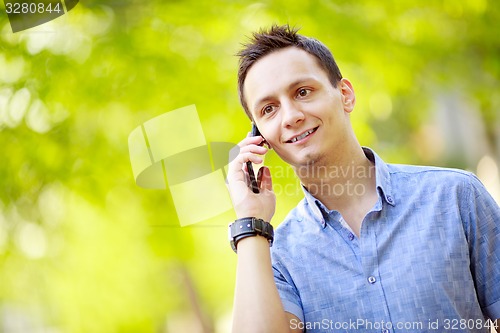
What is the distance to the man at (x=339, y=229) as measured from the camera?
143 cm

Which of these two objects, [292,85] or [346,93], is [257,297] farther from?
[346,93]

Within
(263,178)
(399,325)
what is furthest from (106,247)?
(399,325)

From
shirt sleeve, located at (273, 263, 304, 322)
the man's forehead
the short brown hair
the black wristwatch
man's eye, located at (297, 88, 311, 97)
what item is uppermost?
the short brown hair

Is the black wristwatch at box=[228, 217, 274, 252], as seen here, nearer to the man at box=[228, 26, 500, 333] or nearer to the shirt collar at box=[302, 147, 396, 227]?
the man at box=[228, 26, 500, 333]

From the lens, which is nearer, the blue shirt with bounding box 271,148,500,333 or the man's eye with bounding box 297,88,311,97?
the blue shirt with bounding box 271,148,500,333

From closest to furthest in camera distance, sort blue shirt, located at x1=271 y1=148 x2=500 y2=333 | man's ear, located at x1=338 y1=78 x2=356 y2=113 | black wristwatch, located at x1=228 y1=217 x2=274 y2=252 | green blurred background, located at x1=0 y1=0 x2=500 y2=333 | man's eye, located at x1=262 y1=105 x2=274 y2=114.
Answer: blue shirt, located at x1=271 y1=148 x2=500 y2=333, black wristwatch, located at x1=228 y1=217 x2=274 y2=252, man's eye, located at x1=262 y1=105 x2=274 y2=114, man's ear, located at x1=338 y1=78 x2=356 y2=113, green blurred background, located at x1=0 y1=0 x2=500 y2=333

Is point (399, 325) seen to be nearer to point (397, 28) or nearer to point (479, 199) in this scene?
point (479, 199)

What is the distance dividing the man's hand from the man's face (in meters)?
0.06

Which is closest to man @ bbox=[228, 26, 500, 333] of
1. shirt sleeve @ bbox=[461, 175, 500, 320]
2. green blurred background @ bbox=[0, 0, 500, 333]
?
shirt sleeve @ bbox=[461, 175, 500, 320]

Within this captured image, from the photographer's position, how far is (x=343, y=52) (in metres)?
2.95

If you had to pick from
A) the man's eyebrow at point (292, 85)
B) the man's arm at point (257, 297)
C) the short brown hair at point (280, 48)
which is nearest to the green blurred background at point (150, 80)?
the short brown hair at point (280, 48)

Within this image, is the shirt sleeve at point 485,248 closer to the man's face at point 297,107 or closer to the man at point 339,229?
the man at point 339,229

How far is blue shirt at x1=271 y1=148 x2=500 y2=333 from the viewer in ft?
4.64

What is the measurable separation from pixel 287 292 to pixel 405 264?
0.31 meters
